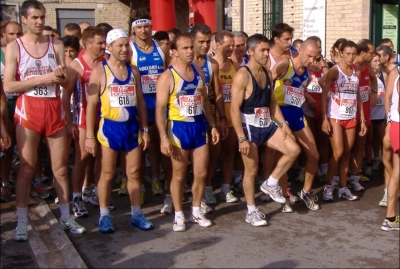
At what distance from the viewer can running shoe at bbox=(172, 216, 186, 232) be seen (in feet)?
20.1

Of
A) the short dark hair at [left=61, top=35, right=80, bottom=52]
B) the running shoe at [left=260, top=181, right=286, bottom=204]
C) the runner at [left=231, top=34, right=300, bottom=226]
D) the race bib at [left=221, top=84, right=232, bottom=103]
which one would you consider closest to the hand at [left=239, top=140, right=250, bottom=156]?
the runner at [left=231, top=34, right=300, bottom=226]

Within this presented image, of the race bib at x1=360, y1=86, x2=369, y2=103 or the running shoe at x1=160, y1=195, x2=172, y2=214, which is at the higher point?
the race bib at x1=360, y1=86, x2=369, y2=103

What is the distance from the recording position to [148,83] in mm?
6930

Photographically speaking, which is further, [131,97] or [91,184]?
[91,184]

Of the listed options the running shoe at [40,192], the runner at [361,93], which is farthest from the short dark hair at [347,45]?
the running shoe at [40,192]

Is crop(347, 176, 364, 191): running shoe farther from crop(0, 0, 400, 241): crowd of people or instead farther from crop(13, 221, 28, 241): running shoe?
crop(13, 221, 28, 241): running shoe

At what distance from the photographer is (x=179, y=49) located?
6047 millimetres

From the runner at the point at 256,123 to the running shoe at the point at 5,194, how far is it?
309cm

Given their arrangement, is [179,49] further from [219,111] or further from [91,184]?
[91,184]

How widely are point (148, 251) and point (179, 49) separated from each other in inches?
81.2

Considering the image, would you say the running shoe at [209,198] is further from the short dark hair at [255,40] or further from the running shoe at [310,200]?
the short dark hair at [255,40]

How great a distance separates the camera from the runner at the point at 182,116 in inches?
237

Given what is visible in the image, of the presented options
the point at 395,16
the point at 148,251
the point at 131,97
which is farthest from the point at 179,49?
the point at 395,16

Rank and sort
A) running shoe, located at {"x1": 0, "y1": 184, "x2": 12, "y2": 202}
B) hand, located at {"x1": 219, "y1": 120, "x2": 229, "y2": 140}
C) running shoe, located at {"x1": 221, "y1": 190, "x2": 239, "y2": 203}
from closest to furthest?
hand, located at {"x1": 219, "y1": 120, "x2": 229, "y2": 140}, running shoe, located at {"x1": 221, "y1": 190, "x2": 239, "y2": 203}, running shoe, located at {"x1": 0, "y1": 184, "x2": 12, "y2": 202}
